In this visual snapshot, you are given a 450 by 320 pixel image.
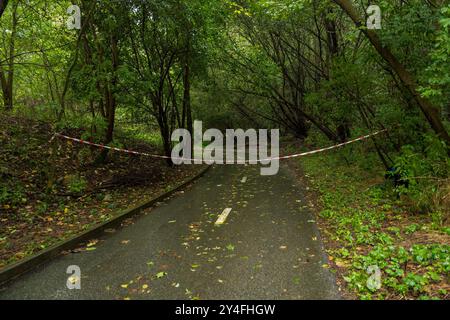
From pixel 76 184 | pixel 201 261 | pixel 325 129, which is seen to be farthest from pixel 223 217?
pixel 325 129

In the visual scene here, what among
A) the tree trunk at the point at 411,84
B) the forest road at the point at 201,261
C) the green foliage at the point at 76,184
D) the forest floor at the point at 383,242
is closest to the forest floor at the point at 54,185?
the green foliage at the point at 76,184

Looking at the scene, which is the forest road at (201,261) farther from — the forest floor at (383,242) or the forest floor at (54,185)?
the forest floor at (54,185)

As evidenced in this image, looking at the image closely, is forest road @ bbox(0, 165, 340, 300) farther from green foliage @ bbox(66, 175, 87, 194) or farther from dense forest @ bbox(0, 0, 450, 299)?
green foliage @ bbox(66, 175, 87, 194)

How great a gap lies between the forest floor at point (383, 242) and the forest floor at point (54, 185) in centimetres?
517

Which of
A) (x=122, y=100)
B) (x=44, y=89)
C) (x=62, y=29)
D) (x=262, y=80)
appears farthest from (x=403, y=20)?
(x=44, y=89)

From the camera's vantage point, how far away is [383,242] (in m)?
5.66

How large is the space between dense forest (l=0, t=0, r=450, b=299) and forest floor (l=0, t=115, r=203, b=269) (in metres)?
0.05

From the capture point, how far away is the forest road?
14.8ft

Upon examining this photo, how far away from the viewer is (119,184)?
1158cm

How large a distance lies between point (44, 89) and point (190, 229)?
18.3 metres

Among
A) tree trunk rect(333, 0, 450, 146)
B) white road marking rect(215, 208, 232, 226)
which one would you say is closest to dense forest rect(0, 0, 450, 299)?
tree trunk rect(333, 0, 450, 146)

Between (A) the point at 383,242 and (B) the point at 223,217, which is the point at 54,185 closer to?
(B) the point at 223,217
